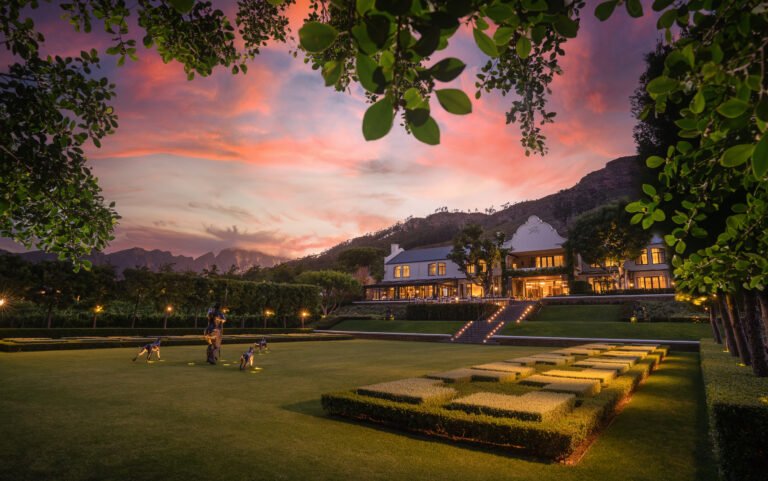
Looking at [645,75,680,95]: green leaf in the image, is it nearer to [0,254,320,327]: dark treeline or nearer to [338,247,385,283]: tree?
[0,254,320,327]: dark treeline

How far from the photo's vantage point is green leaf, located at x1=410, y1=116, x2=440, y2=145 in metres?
1.52

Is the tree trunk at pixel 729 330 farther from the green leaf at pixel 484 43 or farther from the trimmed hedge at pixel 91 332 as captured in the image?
the trimmed hedge at pixel 91 332

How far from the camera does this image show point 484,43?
1.68m

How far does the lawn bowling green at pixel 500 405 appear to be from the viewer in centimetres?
655

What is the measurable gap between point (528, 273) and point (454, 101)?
2372 inches

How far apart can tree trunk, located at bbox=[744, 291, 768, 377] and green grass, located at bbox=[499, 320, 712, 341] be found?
20.1m

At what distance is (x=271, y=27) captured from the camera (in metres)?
6.81

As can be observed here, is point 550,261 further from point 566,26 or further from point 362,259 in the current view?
point 566,26

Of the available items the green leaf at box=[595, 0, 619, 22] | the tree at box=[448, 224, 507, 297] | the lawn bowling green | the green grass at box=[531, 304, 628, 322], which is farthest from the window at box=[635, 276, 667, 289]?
the green leaf at box=[595, 0, 619, 22]

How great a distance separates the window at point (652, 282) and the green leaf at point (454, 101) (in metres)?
62.5

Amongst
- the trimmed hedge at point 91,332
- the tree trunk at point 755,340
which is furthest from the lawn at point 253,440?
the trimmed hedge at point 91,332

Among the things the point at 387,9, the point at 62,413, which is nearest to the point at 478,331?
the point at 62,413

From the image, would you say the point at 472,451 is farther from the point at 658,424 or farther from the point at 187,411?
the point at 187,411

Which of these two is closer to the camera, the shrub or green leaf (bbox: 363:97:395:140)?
green leaf (bbox: 363:97:395:140)
